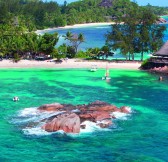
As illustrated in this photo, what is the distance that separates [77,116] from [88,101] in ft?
26.4

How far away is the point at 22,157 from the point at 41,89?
63.3 feet

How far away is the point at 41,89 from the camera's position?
42969 millimetres

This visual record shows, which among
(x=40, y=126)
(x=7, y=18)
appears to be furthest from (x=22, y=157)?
(x=7, y=18)

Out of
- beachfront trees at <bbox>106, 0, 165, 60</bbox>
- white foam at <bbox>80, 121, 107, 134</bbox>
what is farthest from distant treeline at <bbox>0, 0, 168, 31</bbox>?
white foam at <bbox>80, 121, 107, 134</bbox>

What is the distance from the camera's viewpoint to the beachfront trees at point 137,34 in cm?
5734

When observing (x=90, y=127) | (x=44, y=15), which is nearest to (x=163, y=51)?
(x=90, y=127)

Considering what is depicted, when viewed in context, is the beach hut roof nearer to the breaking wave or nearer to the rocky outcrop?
the breaking wave

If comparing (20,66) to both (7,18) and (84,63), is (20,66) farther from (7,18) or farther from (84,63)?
(7,18)

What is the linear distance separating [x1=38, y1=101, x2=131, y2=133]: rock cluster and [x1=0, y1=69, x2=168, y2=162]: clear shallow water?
0.93 m

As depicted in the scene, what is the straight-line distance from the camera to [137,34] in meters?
57.3

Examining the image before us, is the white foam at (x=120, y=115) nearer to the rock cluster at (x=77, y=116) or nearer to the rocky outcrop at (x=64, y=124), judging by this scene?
the rock cluster at (x=77, y=116)

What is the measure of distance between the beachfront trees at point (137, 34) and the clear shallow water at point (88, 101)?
17.8 ft

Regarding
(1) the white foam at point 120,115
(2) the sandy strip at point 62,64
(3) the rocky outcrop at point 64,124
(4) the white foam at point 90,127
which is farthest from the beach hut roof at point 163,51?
(3) the rocky outcrop at point 64,124

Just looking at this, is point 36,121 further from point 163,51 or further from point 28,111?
point 163,51
